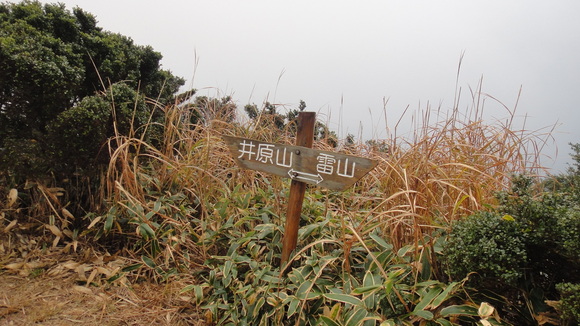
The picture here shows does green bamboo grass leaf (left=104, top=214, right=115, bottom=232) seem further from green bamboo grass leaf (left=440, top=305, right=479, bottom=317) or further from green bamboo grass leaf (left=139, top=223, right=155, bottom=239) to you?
green bamboo grass leaf (left=440, top=305, right=479, bottom=317)

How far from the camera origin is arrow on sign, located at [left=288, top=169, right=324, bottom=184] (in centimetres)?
181

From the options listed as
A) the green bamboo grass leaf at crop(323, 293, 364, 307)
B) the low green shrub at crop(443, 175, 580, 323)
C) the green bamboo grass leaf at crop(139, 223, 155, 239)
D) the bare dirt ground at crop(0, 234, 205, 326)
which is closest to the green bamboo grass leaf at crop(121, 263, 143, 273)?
the bare dirt ground at crop(0, 234, 205, 326)

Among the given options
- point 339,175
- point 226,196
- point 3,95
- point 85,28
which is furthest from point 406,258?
point 85,28

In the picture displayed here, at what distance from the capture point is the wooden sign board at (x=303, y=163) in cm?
173

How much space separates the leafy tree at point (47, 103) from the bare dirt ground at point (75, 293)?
0.56 m

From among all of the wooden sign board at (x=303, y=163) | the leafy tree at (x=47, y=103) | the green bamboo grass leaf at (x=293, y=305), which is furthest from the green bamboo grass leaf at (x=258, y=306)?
the leafy tree at (x=47, y=103)

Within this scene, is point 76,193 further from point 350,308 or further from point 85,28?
point 350,308

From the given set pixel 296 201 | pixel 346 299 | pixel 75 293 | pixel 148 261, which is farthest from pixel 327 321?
pixel 75 293

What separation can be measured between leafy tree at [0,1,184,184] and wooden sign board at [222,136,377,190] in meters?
1.09

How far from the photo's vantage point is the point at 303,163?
1.84 metres

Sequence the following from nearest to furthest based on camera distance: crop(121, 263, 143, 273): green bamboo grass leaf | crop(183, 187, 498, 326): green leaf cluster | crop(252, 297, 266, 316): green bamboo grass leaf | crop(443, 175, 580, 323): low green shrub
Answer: crop(443, 175, 580, 323): low green shrub, crop(183, 187, 498, 326): green leaf cluster, crop(252, 297, 266, 316): green bamboo grass leaf, crop(121, 263, 143, 273): green bamboo grass leaf

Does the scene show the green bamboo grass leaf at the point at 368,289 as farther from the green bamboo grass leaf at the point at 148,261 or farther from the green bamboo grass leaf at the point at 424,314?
the green bamboo grass leaf at the point at 148,261

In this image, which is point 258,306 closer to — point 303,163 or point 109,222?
point 303,163

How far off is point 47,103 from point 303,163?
6.00 feet
